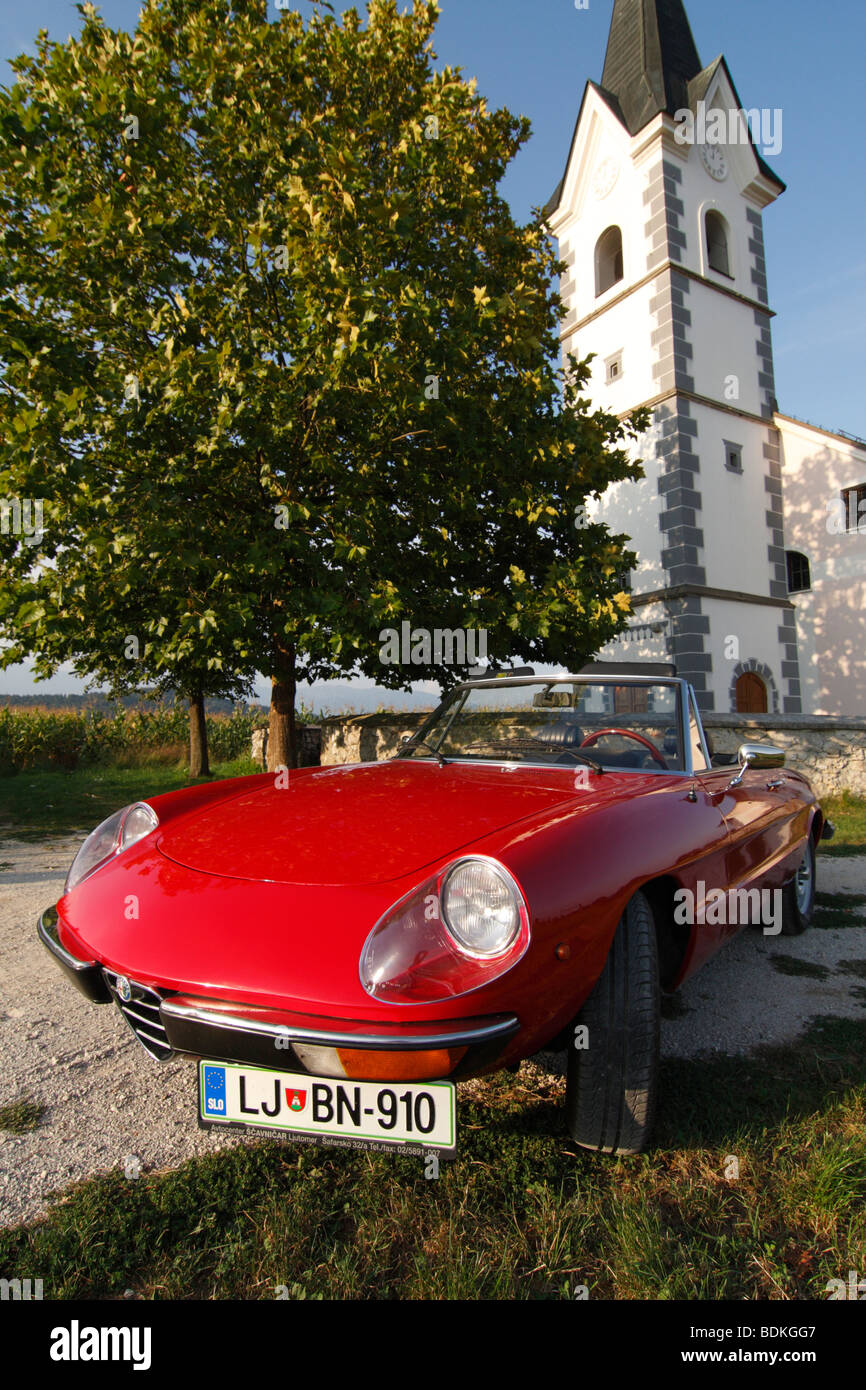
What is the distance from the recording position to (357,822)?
88.7 inches

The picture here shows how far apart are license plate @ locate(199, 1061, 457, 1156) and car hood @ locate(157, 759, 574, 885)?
46 centimetres

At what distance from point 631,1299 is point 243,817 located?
1.66 m

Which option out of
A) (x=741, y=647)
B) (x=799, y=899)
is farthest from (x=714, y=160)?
(x=799, y=899)

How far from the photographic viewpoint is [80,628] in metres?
6.36

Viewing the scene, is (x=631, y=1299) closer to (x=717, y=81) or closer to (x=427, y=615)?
(x=427, y=615)

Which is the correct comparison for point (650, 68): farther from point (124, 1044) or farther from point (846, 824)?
point (124, 1044)

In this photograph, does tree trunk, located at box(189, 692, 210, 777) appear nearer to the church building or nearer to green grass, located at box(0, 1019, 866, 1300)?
the church building

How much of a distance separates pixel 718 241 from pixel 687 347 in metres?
3.89

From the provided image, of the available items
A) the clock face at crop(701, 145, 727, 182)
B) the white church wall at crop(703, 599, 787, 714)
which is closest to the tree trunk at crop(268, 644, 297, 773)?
the white church wall at crop(703, 599, 787, 714)

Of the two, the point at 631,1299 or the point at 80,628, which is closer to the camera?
the point at 631,1299

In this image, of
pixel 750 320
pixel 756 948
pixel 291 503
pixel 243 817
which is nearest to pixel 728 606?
pixel 750 320

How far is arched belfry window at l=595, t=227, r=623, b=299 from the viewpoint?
60.6 ft

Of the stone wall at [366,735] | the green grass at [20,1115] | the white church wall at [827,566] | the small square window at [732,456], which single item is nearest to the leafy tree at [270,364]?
the stone wall at [366,735]

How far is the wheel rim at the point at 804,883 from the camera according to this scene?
13.5ft
